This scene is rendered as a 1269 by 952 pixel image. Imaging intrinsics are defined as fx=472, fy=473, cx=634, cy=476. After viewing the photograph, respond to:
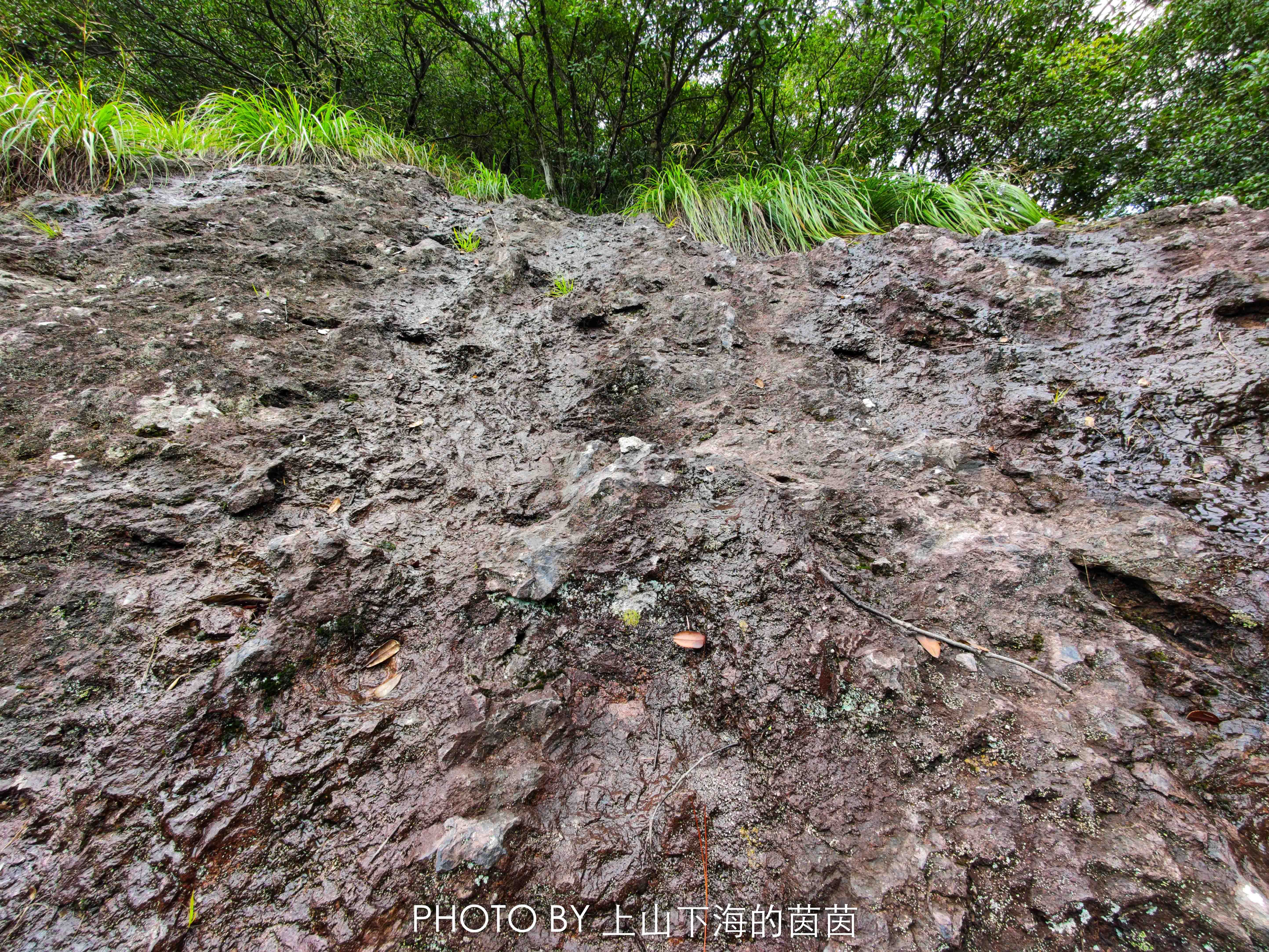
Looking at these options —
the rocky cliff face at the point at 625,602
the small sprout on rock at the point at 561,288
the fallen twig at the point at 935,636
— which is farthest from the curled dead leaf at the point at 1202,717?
the small sprout on rock at the point at 561,288

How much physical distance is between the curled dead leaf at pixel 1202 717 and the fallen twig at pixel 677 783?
3.89ft

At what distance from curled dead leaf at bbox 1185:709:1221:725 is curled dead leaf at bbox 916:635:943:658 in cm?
57

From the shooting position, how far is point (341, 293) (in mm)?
2639

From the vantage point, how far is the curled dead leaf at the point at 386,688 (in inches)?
53.5

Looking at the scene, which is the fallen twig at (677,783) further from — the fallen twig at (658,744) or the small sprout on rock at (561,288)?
the small sprout on rock at (561,288)

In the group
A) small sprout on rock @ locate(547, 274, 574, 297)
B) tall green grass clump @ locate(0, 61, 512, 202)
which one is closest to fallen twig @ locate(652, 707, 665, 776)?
small sprout on rock @ locate(547, 274, 574, 297)

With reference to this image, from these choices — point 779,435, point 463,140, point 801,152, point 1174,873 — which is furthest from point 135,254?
point 801,152

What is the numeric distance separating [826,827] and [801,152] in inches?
252

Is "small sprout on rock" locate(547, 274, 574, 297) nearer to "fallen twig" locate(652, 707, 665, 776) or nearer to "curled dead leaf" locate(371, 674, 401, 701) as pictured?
"curled dead leaf" locate(371, 674, 401, 701)

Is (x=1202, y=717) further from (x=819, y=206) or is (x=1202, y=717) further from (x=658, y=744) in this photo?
(x=819, y=206)

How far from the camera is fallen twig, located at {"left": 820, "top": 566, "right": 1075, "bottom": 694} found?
135cm

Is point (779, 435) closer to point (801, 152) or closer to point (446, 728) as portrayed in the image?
point (446, 728)

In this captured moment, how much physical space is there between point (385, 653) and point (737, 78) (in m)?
5.54

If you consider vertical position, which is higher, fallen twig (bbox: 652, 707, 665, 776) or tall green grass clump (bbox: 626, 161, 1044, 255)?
tall green grass clump (bbox: 626, 161, 1044, 255)
